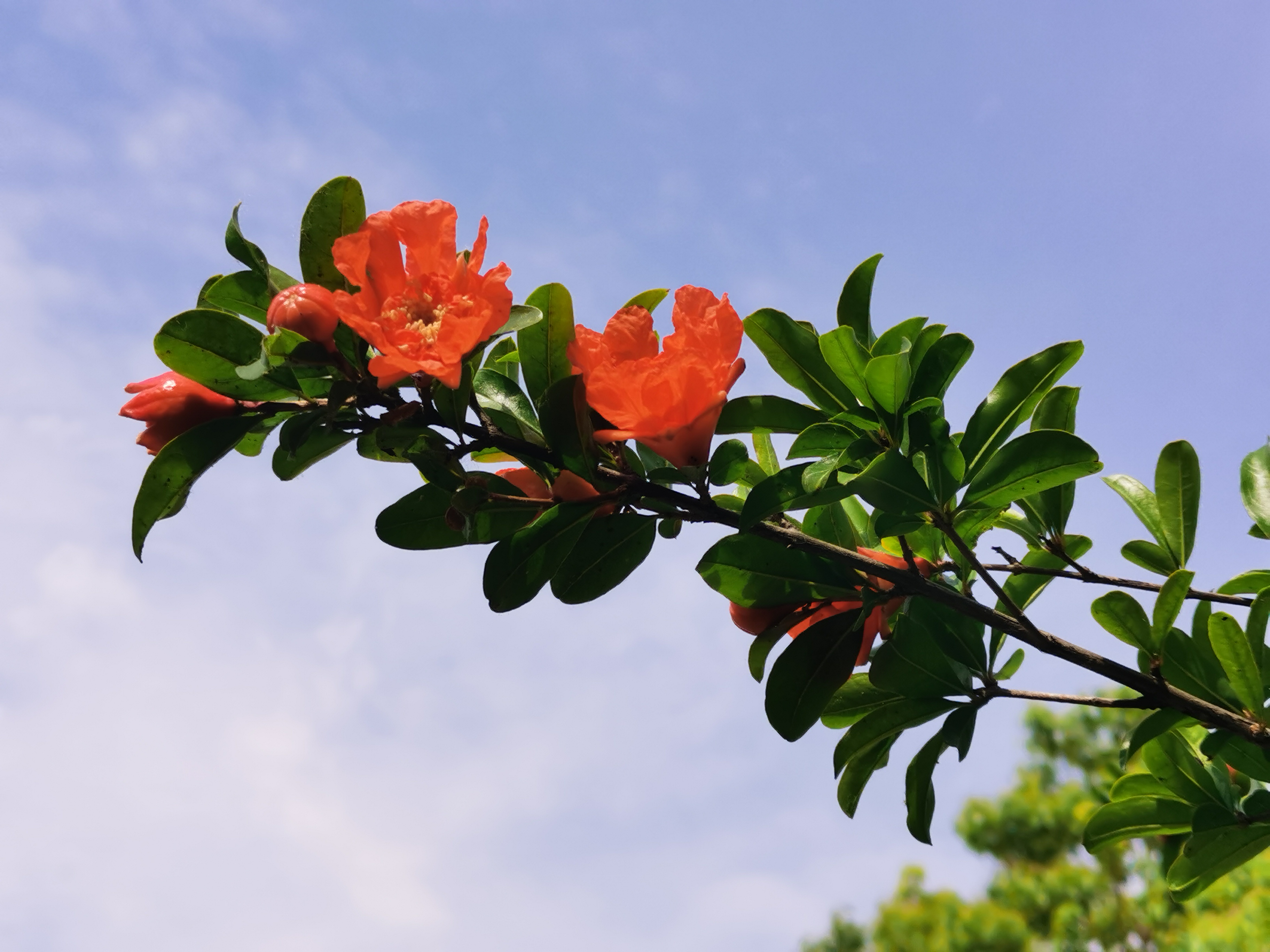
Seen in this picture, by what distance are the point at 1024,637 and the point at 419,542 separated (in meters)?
0.85

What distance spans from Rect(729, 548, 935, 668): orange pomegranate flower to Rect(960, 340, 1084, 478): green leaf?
203mm

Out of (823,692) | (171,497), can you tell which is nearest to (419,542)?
(171,497)

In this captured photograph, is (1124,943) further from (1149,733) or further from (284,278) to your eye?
(284,278)

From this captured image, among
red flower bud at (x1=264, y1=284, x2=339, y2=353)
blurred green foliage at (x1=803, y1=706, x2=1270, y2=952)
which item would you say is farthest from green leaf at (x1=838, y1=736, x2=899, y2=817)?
blurred green foliage at (x1=803, y1=706, x2=1270, y2=952)

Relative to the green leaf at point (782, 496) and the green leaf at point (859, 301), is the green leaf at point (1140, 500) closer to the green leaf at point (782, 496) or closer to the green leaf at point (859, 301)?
the green leaf at point (859, 301)

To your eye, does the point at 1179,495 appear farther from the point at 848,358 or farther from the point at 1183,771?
the point at 848,358

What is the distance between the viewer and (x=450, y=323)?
1.10 m

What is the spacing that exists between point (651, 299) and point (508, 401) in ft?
0.84

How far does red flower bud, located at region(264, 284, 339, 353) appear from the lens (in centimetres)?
110

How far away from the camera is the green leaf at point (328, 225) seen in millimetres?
1231

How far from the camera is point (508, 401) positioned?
4.27 ft

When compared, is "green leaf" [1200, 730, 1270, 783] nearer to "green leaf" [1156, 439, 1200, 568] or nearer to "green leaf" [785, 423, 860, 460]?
"green leaf" [1156, 439, 1200, 568]

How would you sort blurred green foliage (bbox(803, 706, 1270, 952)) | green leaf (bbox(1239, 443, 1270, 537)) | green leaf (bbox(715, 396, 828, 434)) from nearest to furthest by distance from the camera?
green leaf (bbox(715, 396, 828, 434)) → green leaf (bbox(1239, 443, 1270, 537)) → blurred green foliage (bbox(803, 706, 1270, 952))

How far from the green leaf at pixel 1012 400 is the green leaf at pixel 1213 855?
2.39 feet
